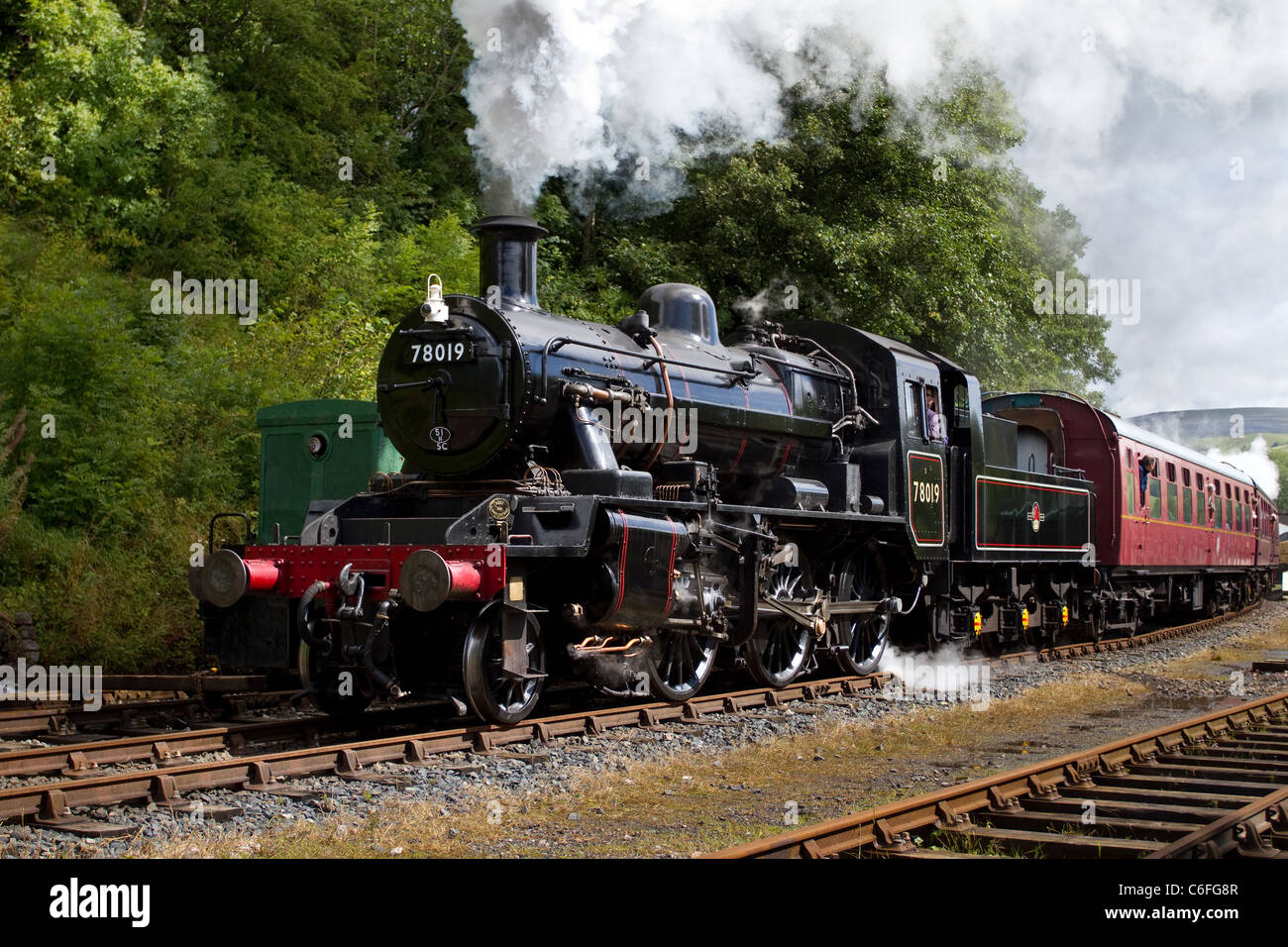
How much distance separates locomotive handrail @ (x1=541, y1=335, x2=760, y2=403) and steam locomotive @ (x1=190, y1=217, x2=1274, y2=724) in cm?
2

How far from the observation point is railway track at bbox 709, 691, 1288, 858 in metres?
4.77

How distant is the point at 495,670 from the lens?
7.72 meters

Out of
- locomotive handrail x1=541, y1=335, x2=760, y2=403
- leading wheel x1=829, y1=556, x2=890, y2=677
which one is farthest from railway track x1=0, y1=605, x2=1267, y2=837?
locomotive handrail x1=541, y1=335, x2=760, y2=403

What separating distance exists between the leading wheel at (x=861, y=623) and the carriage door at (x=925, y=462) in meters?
0.56

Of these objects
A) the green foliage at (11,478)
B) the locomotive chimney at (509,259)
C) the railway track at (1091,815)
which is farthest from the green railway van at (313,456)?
the railway track at (1091,815)

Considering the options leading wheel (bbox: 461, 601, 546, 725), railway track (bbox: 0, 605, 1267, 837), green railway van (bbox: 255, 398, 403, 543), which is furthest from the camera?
green railway van (bbox: 255, 398, 403, 543)

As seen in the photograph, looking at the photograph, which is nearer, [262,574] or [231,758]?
[231,758]

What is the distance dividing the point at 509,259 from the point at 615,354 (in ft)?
3.34

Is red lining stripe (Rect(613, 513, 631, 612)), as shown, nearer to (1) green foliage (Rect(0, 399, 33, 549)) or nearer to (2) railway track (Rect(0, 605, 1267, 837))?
(2) railway track (Rect(0, 605, 1267, 837))

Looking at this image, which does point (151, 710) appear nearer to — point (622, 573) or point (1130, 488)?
point (622, 573)

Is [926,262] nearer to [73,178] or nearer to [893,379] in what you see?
[893,379]

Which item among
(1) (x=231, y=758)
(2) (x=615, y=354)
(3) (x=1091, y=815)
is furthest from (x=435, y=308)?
(3) (x=1091, y=815)

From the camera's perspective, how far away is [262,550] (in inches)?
320
